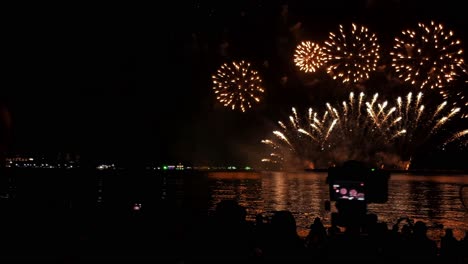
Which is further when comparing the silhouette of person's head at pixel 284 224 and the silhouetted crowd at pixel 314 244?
the silhouette of person's head at pixel 284 224

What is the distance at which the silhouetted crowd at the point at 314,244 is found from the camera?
952 centimetres

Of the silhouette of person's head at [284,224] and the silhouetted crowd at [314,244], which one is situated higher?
the silhouette of person's head at [284,224]

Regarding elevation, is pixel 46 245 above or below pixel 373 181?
below

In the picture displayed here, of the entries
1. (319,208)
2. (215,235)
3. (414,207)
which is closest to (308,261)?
(215,235)

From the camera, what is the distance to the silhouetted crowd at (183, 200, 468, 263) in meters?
9.52

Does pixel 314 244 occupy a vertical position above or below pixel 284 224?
below

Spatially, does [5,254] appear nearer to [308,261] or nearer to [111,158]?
[308,261]

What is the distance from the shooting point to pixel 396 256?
30.9 feet

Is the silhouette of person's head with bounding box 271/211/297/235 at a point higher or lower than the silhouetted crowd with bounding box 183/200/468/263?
higher

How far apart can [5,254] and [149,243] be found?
2.38 meters

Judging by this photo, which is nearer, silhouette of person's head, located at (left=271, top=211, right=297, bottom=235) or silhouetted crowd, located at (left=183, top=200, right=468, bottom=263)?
silhouetted crowd, located at (left=183, top=200, right=468, bottom=263)

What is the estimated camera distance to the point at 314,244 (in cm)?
1018

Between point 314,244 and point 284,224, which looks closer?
point 314,244

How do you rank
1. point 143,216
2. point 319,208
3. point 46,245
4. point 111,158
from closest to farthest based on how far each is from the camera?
1. point 46,245
2. point 143,216
3. point 319,208
4. point 111,158
